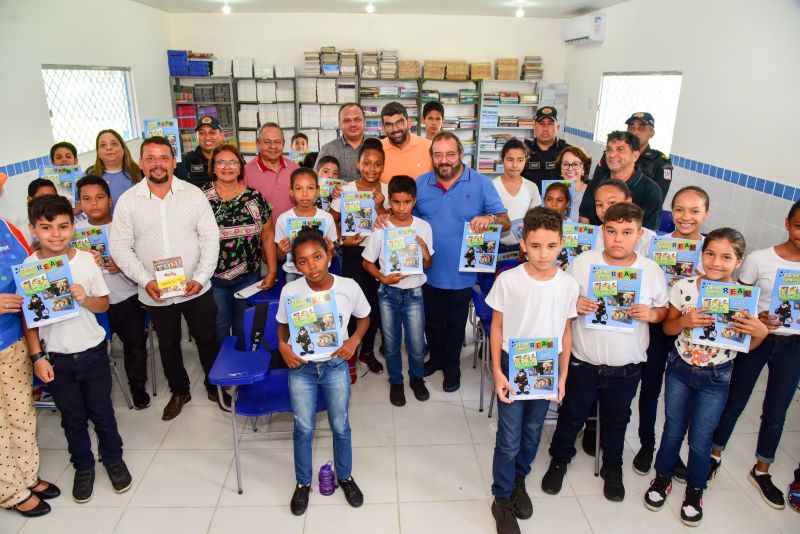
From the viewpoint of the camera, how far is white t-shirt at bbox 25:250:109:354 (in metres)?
2.49

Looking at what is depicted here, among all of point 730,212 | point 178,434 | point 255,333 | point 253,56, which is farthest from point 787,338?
point 253,56

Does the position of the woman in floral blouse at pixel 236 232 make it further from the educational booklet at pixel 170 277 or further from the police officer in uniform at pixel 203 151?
the police officer in uniform at pixel 203 151

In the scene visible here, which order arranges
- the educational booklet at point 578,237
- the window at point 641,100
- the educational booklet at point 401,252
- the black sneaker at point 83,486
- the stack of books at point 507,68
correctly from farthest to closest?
the stack of books at point 507,68, the window at point 641,100, the educational booklet at point 401,252, the educational booklet at point 578,237, the black sneaker at point 83,486

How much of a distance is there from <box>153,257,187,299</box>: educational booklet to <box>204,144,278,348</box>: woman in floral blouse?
1.17 feet

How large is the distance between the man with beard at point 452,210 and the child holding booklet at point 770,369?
139cm

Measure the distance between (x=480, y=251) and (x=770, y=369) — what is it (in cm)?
160

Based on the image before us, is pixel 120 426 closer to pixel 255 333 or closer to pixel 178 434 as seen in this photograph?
pixel 178 434

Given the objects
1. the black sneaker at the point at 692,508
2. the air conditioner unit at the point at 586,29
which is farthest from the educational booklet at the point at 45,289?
the air conditioner unit at the point at 586,29

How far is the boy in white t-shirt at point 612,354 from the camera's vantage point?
236cm

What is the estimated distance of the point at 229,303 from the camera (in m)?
3.44

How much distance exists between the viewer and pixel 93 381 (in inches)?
103

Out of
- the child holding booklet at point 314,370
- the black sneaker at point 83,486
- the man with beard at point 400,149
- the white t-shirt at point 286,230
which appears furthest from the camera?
the man with beard at point 400,149

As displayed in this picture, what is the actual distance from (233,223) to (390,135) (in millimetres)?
1353

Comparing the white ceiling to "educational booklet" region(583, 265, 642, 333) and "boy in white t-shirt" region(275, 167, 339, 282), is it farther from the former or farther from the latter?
"educational booklet" region(583, 265, 642, 333)
